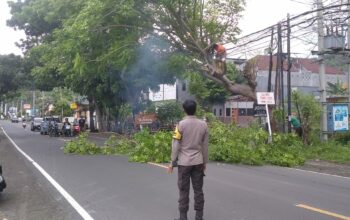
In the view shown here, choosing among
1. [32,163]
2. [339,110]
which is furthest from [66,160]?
[339,110]

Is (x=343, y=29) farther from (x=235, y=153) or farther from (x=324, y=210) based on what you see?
(x=324, y=210)

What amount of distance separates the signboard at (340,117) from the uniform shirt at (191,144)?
1459cm

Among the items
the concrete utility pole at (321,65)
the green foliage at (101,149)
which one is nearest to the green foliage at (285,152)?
the concrete utility pole at (321,65)

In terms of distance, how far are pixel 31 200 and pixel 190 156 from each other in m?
4.16

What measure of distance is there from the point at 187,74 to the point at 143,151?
8.74 metres

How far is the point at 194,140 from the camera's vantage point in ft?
24.6

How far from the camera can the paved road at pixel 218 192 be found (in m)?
8.57

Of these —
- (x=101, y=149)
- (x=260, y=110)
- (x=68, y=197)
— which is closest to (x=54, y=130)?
(x=101, y=149)

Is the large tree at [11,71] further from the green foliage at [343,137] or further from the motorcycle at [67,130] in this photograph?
the green foliage at [343,137]

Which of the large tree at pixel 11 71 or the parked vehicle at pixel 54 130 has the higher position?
the large tree at pixel 11 71

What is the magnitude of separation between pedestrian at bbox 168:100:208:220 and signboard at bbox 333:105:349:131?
1461 cm

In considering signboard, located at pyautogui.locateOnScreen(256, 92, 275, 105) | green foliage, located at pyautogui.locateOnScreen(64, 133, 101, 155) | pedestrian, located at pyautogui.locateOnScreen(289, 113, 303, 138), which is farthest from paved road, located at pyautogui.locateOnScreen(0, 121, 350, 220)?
pedestrian, located at pyautogui.locateOnScreen(289, 113, 303, 138)

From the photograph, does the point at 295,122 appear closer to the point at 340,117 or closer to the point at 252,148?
the point at 340,117

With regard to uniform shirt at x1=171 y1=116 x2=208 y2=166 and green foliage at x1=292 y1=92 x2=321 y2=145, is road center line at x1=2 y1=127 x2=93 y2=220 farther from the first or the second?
green foliage at x1=292 y1=92 x2=321 y2=145
